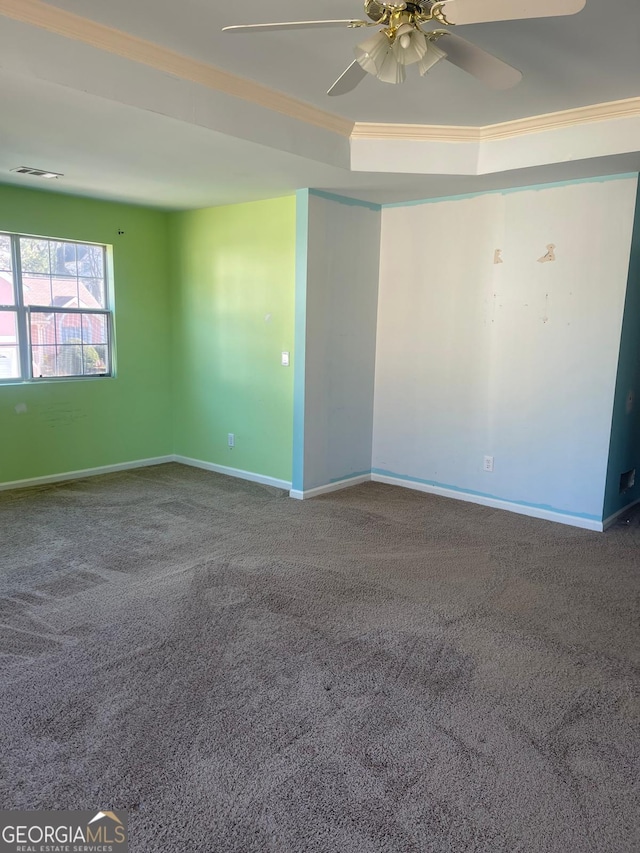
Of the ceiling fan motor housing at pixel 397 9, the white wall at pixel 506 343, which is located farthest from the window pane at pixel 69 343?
the ceiling fan motor housing at pixel 397 9

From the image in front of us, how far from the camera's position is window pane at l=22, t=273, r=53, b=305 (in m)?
4.90

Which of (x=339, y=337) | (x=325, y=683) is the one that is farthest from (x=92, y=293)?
(x=325, y=683)

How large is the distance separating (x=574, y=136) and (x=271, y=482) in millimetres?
3398

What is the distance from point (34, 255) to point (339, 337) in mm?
2635

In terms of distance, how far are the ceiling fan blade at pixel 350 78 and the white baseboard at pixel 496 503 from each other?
3240 mm

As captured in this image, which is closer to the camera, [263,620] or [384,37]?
[384,37]

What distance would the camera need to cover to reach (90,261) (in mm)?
5305

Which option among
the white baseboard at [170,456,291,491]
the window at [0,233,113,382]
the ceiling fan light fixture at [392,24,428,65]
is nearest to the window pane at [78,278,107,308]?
the window at [0,233,113,382]

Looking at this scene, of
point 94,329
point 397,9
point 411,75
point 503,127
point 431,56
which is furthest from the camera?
point 94,329

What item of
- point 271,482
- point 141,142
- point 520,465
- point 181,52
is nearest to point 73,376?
point 271,482

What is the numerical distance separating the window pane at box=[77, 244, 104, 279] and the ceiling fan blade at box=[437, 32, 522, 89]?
12.9ft

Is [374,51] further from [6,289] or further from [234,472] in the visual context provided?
[234,472]

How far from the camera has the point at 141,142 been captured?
338 cm

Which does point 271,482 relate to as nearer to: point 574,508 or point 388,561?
point 388,561
